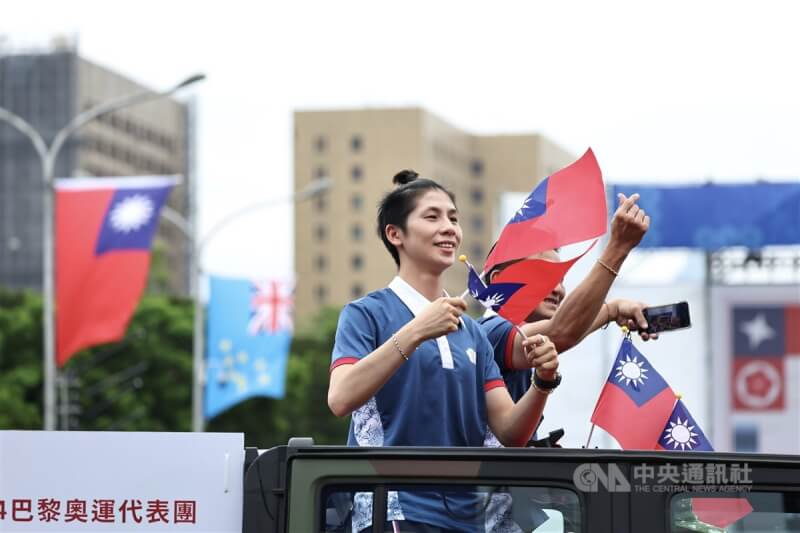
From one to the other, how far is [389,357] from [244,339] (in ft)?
89.2

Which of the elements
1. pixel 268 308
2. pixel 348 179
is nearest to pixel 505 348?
pixel 268 308

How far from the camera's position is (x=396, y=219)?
463 cm

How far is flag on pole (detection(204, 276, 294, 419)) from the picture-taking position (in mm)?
30812

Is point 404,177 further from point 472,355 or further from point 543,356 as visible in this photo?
point 543,356

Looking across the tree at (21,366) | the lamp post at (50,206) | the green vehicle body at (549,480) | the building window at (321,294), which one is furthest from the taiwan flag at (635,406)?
the building window at (321,294)

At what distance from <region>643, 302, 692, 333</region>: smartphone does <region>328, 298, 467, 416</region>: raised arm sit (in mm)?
926

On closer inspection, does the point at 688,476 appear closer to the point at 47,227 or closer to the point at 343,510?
the point at 343,510

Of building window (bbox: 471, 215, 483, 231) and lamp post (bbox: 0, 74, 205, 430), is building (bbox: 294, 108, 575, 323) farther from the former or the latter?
lamp post (bbox: 0, 74, 205, 430)

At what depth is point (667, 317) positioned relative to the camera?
4848 mm

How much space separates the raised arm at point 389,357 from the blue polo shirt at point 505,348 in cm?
88

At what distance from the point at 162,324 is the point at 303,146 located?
9096cm

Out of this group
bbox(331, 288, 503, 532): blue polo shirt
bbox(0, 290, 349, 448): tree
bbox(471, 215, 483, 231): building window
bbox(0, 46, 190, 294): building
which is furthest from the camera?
bbox(471, 215, 483, 231): building window

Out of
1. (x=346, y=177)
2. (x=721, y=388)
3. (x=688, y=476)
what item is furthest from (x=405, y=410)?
(x=346, y=177)
